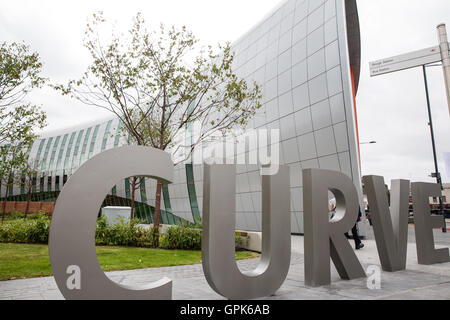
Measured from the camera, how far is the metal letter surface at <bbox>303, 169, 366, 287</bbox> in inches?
224

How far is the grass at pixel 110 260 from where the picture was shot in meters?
7.26

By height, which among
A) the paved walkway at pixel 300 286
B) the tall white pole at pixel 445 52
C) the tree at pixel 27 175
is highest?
the tall white pole at pixel 445 52

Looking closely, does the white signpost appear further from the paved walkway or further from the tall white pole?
the paved walkway

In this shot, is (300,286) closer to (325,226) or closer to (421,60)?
(325,226)

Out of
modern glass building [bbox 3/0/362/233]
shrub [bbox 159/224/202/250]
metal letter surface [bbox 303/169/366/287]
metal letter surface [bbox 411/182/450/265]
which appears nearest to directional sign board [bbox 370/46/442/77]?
modern glass building [bbox 3/0/362/233]

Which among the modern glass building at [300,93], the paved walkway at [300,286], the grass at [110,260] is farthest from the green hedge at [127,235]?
the modern glass building at [300,93]

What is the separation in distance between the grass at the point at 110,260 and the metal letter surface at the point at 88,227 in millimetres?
3930

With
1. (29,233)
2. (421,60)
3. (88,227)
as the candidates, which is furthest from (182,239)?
(421,60)

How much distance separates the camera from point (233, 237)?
481cm

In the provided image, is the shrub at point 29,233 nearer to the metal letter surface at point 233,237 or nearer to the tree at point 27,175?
the tree at point 27,175

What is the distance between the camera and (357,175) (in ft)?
50.8

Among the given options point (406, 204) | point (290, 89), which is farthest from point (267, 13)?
point (406, 204)
